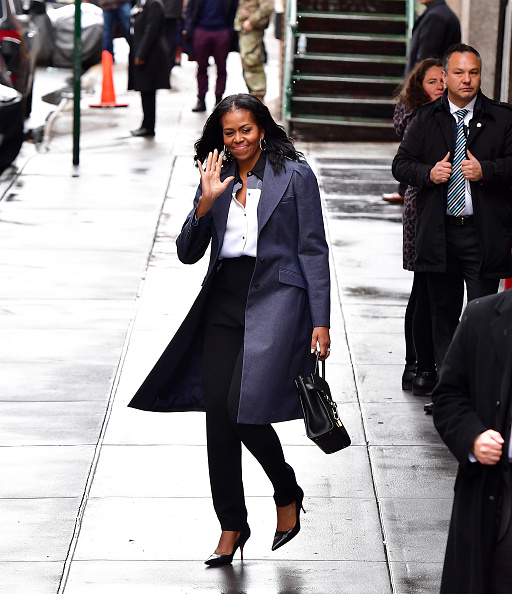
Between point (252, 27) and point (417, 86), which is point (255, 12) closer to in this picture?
point (252, 27)

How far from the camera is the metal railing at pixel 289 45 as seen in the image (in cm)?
1758

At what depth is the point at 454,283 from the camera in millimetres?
7047

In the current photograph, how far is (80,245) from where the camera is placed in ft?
37.5

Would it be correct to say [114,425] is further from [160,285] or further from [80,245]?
[80,245]

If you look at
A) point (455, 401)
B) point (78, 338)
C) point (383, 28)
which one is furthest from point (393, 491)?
point (383, 28)

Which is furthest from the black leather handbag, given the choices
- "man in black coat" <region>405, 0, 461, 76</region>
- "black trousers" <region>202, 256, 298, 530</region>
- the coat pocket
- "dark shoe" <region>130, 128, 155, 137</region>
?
"dark shoe" <region>130, 128, 155, 137</region>

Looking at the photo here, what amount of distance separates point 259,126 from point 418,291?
245 centimetres

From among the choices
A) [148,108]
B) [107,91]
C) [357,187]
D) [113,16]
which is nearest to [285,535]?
[357,187]

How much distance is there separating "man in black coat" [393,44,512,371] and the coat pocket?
5.50 feet

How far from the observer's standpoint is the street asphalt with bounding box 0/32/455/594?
5.39 m

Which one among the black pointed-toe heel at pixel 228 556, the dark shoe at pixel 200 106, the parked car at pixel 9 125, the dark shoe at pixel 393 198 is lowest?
the dark shoe at pixel 200 106

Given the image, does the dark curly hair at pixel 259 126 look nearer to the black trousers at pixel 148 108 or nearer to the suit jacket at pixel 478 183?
the suit jacket at pixel 478 183

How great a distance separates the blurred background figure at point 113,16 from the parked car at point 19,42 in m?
2.62

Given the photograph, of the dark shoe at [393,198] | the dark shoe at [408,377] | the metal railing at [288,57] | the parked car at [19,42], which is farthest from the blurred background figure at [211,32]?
the dark shoe at [408,377]
